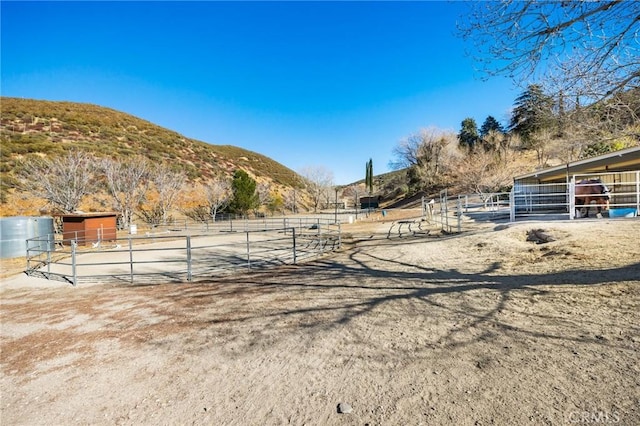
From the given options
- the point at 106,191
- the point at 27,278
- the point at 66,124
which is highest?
the point at 66,124

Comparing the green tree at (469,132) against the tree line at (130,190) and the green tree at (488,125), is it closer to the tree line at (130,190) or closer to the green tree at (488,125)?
the green tree at (488,125)

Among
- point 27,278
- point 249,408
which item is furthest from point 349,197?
point 249,408

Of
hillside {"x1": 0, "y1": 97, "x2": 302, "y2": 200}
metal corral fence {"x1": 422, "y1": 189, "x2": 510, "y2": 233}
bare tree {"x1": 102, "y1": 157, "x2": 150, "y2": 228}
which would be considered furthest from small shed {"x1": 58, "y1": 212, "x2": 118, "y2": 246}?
hillside {"x1": 0, "y1": 97, "x2": 302, "y2": 200}

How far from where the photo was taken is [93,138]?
149 feet

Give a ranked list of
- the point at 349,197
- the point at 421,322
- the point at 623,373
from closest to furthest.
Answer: the point at 623,373 → the point at 421,322 → the point at 349,197

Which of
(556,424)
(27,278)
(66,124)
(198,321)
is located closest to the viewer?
(556,424)

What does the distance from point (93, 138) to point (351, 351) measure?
55575 millimetres

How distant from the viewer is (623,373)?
7.87 ft

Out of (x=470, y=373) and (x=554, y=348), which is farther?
(x=554, y=348)

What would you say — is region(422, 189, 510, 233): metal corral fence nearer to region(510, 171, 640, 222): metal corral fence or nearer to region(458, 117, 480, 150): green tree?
region(510, 171, 640, 222): metal corral fence

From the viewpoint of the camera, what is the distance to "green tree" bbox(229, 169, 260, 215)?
121ft

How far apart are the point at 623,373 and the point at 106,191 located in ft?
127

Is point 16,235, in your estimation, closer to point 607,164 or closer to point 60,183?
point 60,183

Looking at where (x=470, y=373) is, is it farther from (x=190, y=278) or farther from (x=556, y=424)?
(x=190, y=278)
